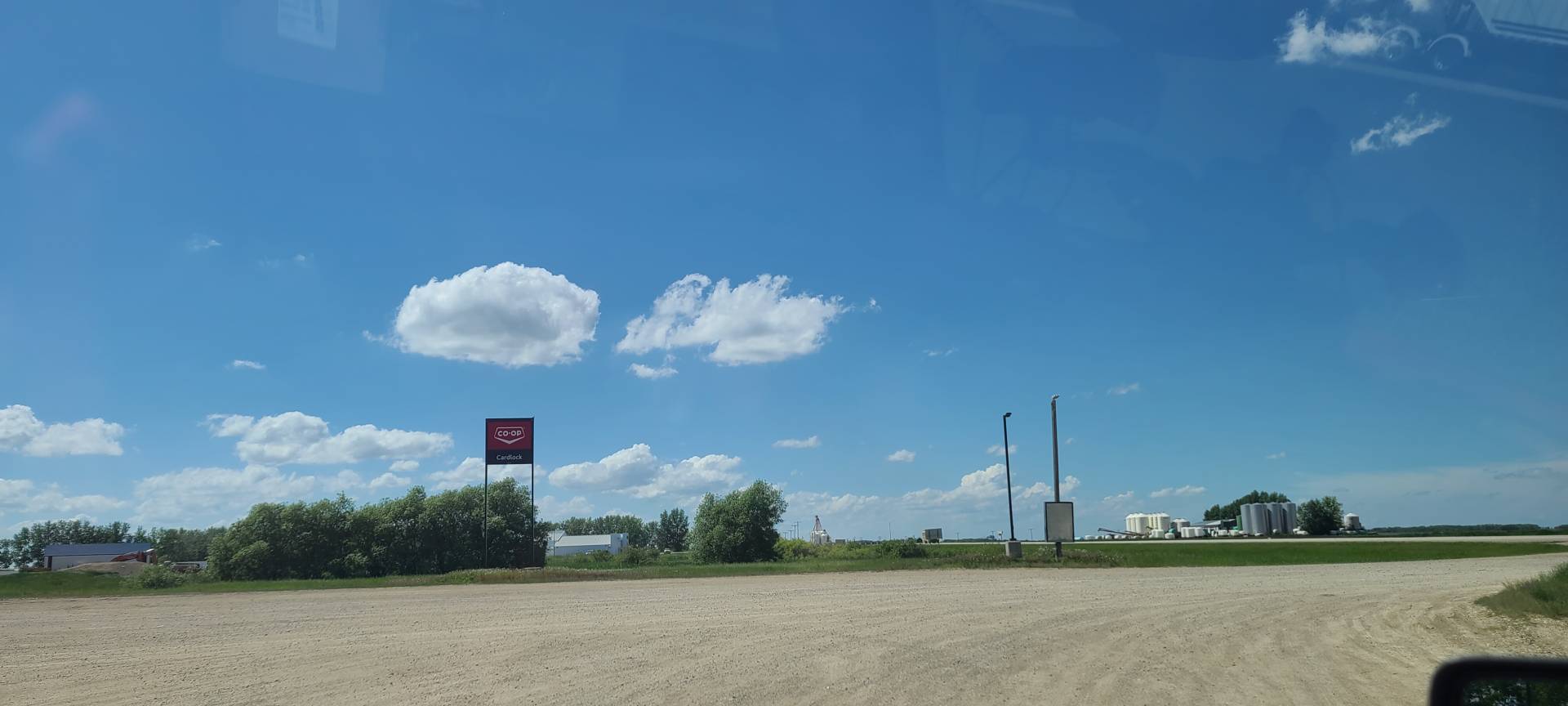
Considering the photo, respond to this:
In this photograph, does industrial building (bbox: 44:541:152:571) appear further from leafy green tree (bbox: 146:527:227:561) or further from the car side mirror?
the car side mirror

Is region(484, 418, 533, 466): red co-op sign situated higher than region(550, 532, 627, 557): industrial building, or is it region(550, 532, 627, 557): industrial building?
region(484, 418, 533, 466): red co-op sign

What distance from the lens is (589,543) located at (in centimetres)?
12706

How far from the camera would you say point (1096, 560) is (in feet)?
131

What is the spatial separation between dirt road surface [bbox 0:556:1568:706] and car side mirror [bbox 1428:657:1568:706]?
687 centimetres

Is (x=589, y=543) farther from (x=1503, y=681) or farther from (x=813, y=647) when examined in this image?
(x=1503, y=681)

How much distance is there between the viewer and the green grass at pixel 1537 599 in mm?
15867

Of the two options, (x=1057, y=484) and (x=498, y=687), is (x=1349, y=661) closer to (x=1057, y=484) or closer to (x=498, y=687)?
(x=498, y=687)

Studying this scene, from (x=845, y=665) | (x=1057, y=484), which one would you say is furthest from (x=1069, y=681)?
(x=1057, y=484)

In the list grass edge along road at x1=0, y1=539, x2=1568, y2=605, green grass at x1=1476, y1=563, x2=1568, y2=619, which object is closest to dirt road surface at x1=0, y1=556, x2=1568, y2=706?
green grass at x1=1476, y1=563, x2=1568, y2=619

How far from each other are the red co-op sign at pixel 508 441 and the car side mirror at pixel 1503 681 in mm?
Result: 54898

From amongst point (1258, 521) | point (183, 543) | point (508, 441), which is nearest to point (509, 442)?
point (508, 441)

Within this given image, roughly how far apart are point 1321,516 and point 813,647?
11216cm

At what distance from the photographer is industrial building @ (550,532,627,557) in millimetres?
122312

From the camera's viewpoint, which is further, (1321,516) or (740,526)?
(1321,516)
